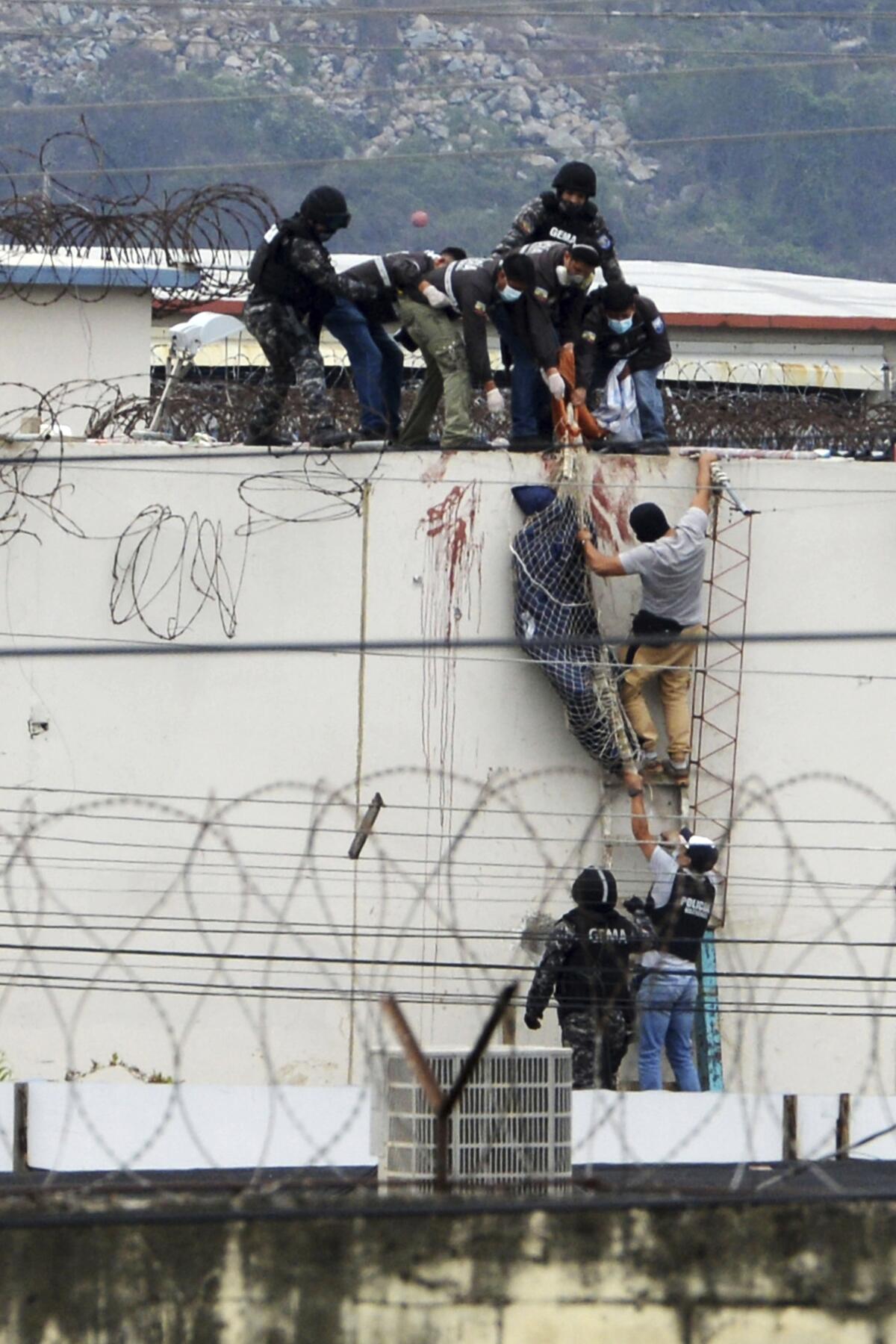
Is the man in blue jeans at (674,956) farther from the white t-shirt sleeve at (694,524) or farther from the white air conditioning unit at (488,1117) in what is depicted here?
the white air conditioning unit at (488,1117)

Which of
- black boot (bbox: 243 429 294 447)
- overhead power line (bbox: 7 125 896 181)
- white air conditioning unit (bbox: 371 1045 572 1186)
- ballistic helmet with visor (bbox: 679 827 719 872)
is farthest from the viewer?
overhead power line (bbox: 7 125 896 181)

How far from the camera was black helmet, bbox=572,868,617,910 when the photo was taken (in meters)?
10.7

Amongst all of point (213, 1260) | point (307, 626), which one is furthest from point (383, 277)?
point (213, 1260)

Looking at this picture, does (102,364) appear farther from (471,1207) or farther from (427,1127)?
(471,1207)

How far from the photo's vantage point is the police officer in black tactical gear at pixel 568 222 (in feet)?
39.4

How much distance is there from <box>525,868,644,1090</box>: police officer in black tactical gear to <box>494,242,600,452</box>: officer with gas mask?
8.36ft

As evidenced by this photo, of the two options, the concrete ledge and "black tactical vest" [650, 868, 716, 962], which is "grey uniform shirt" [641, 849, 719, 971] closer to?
"black tactical vest" [650, 868, 716, 962]

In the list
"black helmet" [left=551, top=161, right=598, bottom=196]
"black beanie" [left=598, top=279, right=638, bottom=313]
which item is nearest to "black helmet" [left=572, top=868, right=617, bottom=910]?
"black beanie" [left=598, top=279, right=638, bottom=313]

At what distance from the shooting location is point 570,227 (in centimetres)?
1213

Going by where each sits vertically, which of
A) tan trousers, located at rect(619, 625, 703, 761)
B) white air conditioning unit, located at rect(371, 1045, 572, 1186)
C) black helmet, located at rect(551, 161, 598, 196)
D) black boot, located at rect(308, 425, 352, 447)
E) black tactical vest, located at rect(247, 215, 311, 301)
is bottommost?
white air conditioning unit, located at rect(371, 1045, 572, 1186)

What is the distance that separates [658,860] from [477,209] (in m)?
69.8

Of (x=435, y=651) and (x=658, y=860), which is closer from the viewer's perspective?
(x=658, y=860)

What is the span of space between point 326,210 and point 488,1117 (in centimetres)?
523

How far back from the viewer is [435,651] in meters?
12.3
